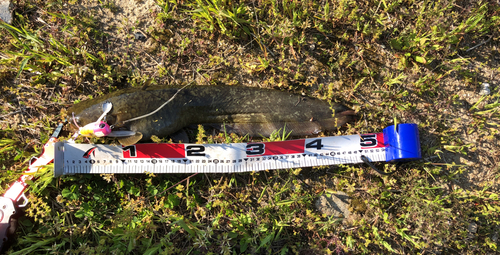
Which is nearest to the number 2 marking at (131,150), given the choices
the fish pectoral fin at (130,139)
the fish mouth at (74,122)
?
the fish pectoral fin at (130,139)

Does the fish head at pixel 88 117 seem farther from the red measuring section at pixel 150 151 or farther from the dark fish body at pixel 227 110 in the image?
the red measuring section at pixel 150 151

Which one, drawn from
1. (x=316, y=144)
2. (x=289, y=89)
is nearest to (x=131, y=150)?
(x=289, y=89)

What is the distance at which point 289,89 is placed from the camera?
4008 mm

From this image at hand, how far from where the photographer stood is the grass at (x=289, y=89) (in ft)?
12.2

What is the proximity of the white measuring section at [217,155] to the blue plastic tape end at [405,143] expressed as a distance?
→ 0.16 m

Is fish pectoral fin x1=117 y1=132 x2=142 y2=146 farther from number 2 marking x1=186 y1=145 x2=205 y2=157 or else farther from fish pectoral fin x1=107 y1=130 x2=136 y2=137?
number 2 marking x1=186 y1=145 x2=205 y2=157

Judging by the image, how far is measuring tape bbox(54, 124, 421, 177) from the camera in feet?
11.7

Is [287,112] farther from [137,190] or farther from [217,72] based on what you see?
[137,190]

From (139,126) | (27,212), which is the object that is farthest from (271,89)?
(27,212)

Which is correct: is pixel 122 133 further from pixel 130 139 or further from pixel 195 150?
pixel 195 150

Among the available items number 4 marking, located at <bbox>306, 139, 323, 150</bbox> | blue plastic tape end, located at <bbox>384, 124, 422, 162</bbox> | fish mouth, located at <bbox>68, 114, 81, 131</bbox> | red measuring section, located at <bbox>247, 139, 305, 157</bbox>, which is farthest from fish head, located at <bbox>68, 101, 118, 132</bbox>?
blue plastic tape end, located at <bbox>384, 124, 422, 162</bbox>

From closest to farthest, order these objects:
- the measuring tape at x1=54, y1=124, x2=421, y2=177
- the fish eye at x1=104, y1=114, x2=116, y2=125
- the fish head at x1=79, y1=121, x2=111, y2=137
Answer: the fish head at x1=79, y1=121, x2=111, y2=137 → the fish eye at x1=104, y1=114, x2=116, y2=125 → the measuring tape at x1=54, y1=124, x2=421, y2=177

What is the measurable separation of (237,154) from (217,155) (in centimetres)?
28

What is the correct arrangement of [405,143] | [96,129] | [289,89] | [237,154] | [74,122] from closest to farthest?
[96,129] < [74,122] < [405,143] < [237,154] < [289,89]
